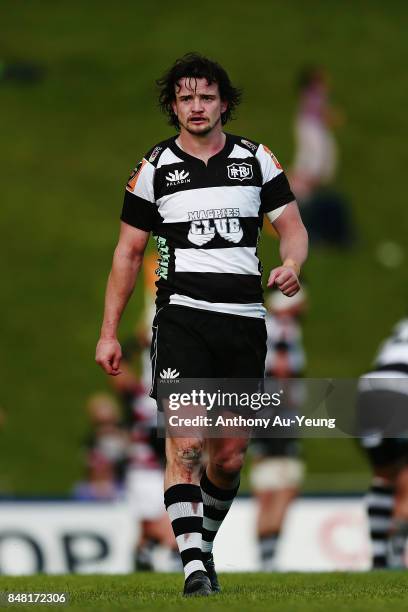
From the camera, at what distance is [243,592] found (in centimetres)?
752

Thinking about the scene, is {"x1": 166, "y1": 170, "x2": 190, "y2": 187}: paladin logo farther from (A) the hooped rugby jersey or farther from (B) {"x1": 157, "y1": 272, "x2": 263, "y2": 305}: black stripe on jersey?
(B) {"x1": 157, "y1": 272, "x2": 263, "y2": 305}: black stripe on jersey

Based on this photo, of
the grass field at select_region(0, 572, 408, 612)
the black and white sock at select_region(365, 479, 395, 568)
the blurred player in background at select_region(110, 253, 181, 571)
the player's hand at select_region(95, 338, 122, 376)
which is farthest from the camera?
the blurred player in background at select_region(110, 253, 181, 571)

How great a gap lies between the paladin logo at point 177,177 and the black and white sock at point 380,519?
415 cm

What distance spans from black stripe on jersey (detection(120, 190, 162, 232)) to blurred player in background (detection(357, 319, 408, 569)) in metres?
2.58

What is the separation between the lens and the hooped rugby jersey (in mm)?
7418

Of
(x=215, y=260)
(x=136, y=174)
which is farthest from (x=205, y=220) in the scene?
(x=136, y=174)

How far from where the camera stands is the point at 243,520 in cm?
1412

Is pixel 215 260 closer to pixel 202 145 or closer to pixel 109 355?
pixel 202 145

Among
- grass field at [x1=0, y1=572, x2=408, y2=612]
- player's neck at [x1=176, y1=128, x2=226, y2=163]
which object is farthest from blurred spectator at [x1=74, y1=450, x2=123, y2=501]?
player's neck at [x1=176, y1=128, x2=226, y2=163]

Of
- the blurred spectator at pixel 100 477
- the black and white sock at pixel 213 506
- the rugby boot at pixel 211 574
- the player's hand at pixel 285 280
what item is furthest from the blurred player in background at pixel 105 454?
the player's hand at pixel 285 280

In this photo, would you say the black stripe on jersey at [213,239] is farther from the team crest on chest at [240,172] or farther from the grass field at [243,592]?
the grass field at [243,592]

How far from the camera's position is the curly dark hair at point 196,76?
7.59 meters

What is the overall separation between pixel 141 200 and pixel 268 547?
22.3ft

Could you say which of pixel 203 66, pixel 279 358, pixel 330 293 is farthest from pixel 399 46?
pixel 203 66
